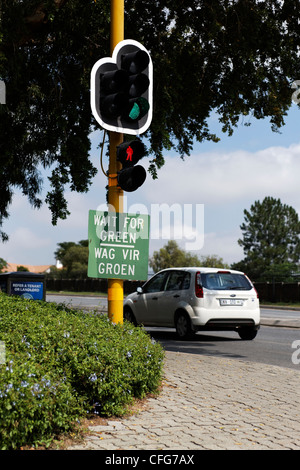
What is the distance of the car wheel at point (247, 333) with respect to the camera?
1477 centimetres

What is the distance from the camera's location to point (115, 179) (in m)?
7.32

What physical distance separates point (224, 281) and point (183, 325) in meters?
1.36

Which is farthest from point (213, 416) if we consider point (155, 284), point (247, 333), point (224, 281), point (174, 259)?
point (174, 259)

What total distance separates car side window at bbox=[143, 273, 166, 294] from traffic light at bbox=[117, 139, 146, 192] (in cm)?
868

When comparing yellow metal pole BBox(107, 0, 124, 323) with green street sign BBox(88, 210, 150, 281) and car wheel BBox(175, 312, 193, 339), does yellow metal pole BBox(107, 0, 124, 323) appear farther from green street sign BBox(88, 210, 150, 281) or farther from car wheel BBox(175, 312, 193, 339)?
car wheel BBox(175, 312, 193, 339)

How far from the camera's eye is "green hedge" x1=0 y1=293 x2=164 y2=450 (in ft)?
14.9

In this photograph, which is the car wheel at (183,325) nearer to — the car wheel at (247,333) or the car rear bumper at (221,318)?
the car rear bumper at (221,318)

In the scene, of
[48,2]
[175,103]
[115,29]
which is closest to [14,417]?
[115,29]

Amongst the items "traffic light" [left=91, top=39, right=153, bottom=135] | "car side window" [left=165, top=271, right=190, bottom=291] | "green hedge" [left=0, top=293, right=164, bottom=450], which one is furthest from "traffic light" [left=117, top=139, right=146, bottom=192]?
"car side window" [left=165, top=271, right=190, bottom=291]

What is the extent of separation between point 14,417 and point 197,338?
36.1 ft

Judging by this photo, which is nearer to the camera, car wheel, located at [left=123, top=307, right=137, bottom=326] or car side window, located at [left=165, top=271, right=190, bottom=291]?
car side window, located at [left=165, top=271, right=190, bottom=291]

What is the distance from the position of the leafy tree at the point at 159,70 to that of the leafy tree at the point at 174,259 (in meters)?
69.9

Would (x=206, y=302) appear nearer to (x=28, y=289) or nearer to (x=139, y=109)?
(x=28, y=289)
